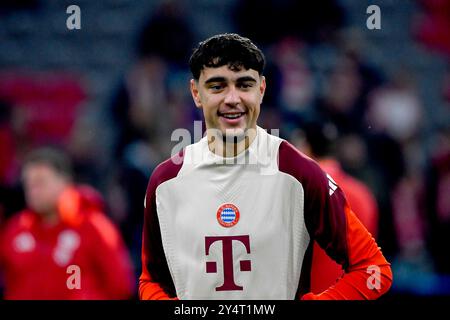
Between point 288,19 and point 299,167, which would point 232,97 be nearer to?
point 299,167

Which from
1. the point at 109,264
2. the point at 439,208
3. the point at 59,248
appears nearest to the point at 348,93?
the point at 439,208

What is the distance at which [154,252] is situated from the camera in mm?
3072

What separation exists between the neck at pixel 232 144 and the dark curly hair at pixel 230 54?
0.78 ft

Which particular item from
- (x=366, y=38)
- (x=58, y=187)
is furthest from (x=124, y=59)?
(x=58, y=187)

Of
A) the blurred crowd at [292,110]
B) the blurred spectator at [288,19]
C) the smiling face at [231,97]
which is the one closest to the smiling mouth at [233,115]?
the smiling face at [231,97]

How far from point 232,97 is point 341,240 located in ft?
2.06

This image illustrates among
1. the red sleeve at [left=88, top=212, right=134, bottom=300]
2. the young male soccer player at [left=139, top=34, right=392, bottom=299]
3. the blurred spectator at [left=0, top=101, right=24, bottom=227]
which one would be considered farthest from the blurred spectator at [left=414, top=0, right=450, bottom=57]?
the young male soccer player at [left=139, top=34, right=392, bottom=299]

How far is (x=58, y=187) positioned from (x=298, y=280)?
334 cm

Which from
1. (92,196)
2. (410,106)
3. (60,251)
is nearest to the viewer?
(60,251)

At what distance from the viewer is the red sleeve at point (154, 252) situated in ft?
10.1

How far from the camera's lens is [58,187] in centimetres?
594

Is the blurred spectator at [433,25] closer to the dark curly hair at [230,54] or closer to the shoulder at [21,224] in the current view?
the shoulder at [21,224]
